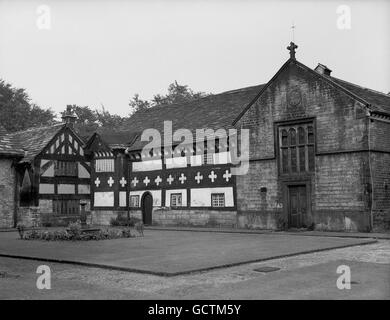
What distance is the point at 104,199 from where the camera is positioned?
33.4 m

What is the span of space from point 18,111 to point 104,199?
1041 inches

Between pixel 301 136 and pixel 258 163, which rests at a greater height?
pixel 301 136

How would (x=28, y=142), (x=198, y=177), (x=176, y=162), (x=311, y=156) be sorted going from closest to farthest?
(x=311, y=156), (x=198, y=177), (x=176, y=162), (x=28, y=142)

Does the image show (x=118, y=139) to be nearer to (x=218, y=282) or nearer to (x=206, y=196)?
(x=206, y=196)

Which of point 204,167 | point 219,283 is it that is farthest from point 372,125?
point 219,283

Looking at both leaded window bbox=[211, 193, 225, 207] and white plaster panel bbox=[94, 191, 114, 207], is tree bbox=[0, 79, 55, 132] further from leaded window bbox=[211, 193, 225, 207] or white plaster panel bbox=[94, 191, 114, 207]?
leaded window bbox=[211, 193, 225, 207]

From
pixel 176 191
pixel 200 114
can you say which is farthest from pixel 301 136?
pixel 200 114

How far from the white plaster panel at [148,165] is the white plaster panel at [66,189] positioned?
470 centimetres

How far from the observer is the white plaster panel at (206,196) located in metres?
27.0

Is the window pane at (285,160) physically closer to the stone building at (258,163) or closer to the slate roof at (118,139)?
the stone building at (258,163)

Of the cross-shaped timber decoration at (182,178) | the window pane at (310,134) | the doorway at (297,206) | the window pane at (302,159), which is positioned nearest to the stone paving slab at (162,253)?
the doorway at (297,206)

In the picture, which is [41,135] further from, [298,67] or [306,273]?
[306,273]

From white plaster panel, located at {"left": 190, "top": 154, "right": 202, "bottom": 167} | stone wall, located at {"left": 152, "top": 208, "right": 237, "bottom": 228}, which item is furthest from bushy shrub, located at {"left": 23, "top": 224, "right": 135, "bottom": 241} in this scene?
white plaster panel, located at {"left": 190, "top": 154, "right": 202, "bottom": 167}
